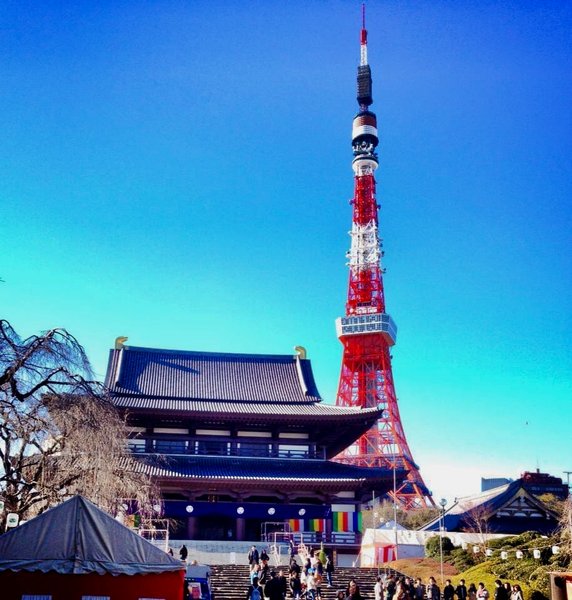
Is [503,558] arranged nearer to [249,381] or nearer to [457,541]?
[457,541]

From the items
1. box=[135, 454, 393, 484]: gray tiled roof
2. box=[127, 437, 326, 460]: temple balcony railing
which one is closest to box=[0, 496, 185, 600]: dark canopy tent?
box=[135, 454, 393, 484]: gray tiled roof

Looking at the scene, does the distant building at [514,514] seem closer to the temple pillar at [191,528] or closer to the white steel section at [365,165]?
the temple pillar at [191,528]

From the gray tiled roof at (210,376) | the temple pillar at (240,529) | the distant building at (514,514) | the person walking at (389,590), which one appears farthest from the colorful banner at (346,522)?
the person walking at (389,590)

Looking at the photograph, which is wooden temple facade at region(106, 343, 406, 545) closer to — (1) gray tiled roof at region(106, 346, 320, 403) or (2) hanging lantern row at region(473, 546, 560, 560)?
(1) gray tiled roof at region(106, 346, 320, 403)

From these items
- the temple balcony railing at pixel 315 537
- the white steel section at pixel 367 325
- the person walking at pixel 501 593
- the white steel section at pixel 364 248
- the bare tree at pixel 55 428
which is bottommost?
the person walking at pixel 501 593

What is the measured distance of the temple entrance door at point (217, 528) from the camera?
33500 millimetres

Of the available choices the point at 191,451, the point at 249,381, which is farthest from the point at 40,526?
the point at 249,381

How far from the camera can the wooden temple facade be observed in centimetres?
3297

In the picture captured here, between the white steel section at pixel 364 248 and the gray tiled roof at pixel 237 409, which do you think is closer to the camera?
the gray tiled roof at pixel 237 409

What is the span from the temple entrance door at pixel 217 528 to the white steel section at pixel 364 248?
4173cm

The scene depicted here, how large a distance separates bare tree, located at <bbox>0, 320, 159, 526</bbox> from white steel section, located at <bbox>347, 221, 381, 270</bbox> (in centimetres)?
5802

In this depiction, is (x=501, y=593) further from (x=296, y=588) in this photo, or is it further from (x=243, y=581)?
(x=243, y=581)

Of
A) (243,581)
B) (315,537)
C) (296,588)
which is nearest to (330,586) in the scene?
(243,581)

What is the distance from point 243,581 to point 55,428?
15.8 metres
